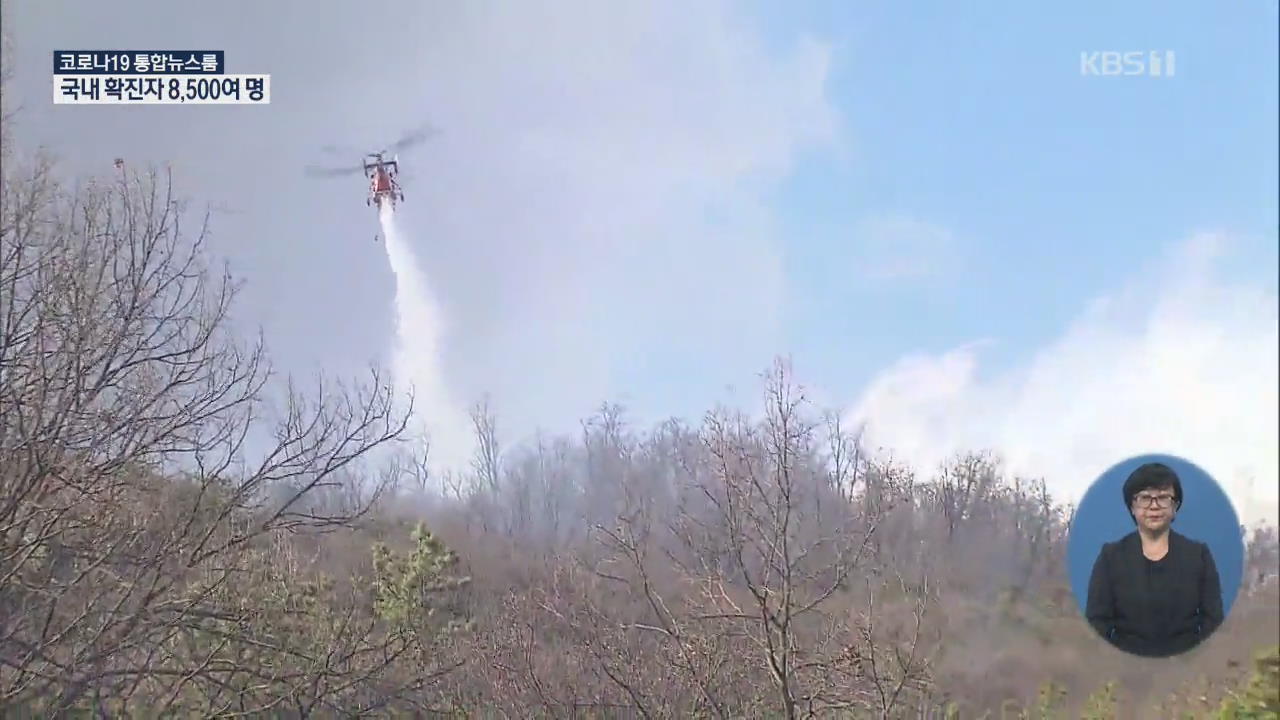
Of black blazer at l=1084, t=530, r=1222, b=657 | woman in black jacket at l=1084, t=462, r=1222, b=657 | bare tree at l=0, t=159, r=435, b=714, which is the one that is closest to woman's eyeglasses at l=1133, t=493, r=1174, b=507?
woman in black jacket at l=1084, t=462, r=1222, b=657

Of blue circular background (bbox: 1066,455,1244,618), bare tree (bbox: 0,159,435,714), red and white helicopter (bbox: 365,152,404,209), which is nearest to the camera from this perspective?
blue circular background (bbox: 1066,455,1244,618)

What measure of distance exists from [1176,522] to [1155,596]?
0.97 feet

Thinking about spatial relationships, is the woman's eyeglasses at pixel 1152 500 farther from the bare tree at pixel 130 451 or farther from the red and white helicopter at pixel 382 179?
the red and white helicopter at pixel 382 179

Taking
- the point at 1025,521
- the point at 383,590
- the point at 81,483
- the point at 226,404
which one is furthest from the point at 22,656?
the point at 1025,521

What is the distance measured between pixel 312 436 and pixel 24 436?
3.46 feet

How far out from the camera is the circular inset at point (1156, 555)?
11.1 ft

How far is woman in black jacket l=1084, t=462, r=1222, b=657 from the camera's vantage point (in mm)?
3395

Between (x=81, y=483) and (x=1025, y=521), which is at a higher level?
(x=81, y=483)

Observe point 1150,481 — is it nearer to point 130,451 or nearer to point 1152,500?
point 1152,500

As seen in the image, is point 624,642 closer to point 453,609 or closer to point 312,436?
point 453,609

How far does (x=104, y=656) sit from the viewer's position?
12.2 feet

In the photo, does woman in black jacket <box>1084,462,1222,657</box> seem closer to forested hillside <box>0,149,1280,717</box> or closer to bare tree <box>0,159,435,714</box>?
forested hillside <box>0,149,1280,717</box>

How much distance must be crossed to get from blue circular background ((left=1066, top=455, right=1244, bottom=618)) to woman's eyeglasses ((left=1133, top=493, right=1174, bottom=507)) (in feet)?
0.14

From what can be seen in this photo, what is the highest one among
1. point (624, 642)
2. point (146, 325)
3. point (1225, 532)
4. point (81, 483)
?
point (146, 325)
